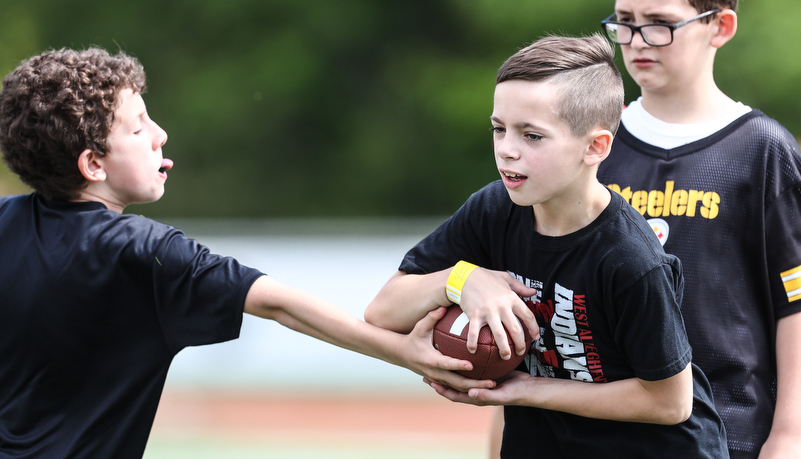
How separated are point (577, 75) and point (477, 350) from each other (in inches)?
34.0

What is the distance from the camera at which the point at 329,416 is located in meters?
8.27

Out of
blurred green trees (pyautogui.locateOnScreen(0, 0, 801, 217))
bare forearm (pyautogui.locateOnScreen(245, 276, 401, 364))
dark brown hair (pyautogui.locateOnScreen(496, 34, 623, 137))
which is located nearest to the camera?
dark brown hair (pyautogui.locateOnScreen(496, 34, 623, 137))

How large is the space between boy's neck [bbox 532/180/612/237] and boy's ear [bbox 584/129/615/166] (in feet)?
0.24

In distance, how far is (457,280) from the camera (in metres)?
2.63

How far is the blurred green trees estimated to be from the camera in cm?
1582

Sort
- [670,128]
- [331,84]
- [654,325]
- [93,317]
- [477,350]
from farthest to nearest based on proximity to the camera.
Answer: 1. [331,84]
2. [670,128]
3. [93,317]
4. [477,350]
5. [654,325]

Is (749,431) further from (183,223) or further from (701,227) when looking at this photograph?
(183,223)

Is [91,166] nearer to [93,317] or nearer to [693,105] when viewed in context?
[93,317]

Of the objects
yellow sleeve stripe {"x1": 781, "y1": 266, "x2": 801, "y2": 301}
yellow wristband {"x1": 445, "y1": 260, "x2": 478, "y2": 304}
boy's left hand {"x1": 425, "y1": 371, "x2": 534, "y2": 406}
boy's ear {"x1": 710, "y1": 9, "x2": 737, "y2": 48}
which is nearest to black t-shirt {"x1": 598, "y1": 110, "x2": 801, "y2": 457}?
yellow sleeve stripe {"x1": 781, "y1": 266, "x2": 801, "y2": 301}

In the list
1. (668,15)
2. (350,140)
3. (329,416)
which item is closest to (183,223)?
(329,416)

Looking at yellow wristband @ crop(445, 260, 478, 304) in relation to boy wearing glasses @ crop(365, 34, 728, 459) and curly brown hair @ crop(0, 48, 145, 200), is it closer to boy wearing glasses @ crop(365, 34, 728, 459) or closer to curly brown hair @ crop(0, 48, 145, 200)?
boy wearing glasses @ crop(365, 34, 728, 459)

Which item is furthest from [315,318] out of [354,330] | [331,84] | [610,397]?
[331,84]

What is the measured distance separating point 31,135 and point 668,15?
2090 mm

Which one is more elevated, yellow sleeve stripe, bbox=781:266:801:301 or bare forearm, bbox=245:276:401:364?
yellow sleeve stripe, bbox=781:266:801:301
